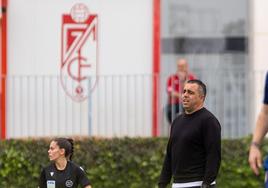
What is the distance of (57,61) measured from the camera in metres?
13.8

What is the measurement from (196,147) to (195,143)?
5cm

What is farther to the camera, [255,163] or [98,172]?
[98,172]

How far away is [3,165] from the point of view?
41.8 ft

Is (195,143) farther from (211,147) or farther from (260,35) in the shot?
(260,35)

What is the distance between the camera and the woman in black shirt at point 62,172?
30.0 feet

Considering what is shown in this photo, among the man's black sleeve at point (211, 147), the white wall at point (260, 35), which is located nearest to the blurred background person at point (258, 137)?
the man's black sleeve at point (211, 147)

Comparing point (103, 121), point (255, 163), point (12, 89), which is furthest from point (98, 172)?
point (255, 163)

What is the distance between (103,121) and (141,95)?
0.70 metres

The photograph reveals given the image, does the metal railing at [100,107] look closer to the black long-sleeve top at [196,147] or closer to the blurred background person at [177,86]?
the blurred background person at [177,86]

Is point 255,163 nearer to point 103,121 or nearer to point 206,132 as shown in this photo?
point 206,132

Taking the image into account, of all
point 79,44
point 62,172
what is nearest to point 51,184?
point 62,172

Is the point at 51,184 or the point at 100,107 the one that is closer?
the point at 51,184

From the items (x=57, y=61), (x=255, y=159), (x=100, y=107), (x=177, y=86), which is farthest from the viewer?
(x=57, y=61)

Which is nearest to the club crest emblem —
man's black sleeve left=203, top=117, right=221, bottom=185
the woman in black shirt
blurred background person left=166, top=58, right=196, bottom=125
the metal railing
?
the metal railing
